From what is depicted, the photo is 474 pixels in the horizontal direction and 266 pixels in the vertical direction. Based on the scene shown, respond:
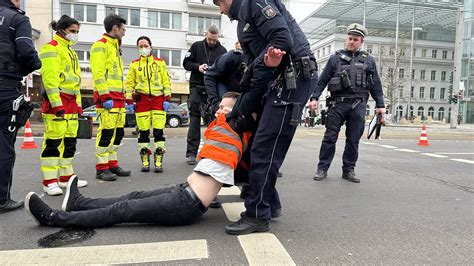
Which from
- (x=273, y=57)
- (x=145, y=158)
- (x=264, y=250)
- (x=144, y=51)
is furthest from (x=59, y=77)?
(x=264, y=250)

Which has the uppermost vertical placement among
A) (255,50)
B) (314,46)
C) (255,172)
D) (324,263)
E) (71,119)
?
(314,46)

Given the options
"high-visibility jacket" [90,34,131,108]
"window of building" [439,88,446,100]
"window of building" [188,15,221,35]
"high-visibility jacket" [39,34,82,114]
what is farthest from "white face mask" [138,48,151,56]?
"window of building" [439,88,446,100]

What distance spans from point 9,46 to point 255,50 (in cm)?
229

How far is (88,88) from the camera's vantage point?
3022 centimetres

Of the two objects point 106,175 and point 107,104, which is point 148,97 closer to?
point 107,104

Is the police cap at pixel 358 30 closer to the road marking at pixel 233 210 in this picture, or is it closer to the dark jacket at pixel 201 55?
the dark jacket at pixel 201 55

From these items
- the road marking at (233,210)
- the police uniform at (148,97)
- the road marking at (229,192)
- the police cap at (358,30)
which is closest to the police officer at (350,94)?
the police cap at (358,30)

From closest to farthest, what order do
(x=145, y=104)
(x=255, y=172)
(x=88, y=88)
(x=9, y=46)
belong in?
1. (x=255, y=172)
2. (x=9, y=46)
3. (x=145, y=104)
4. (x=88, y=88)

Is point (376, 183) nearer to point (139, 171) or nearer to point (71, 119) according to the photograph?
point (139, 171)

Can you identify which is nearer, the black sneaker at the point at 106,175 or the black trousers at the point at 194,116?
the black sneaker at the point at 106,175

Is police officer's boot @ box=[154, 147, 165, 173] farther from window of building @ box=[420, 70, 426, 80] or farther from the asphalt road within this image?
window of building @ box=[420, 70, 426, 80]

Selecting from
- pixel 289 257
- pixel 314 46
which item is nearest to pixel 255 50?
pixel 289 257

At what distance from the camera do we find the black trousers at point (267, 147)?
115 inches

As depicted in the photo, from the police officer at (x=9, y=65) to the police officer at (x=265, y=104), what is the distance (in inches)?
75.2
